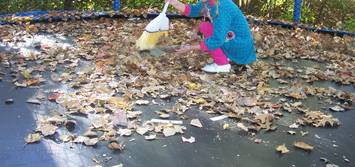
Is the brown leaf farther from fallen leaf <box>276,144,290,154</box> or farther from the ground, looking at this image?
fallen leaf <box>276,144,290,154</box>

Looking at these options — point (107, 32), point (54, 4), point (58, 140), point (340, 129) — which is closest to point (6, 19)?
point (107, 32)

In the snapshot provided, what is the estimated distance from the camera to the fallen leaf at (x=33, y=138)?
3121mm

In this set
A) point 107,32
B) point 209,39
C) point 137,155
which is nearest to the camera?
point 137,155

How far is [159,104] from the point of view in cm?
382

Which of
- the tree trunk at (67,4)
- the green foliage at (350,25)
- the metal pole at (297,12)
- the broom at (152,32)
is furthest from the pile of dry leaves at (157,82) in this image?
the green foliage at (350,25)

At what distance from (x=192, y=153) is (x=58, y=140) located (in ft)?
2.72

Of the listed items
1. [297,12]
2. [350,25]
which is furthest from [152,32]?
[350,25]

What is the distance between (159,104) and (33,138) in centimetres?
102

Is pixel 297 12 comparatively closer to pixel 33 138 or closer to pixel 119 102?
pixel 119 102

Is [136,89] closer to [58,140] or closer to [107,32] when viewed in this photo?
[58,140]

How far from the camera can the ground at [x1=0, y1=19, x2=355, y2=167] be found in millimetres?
3133

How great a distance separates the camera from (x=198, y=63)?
15.7 ft

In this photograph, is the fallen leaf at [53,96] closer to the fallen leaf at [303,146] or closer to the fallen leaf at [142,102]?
the fallen leaf at [142,102]

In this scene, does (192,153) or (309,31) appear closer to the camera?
(192,153)
